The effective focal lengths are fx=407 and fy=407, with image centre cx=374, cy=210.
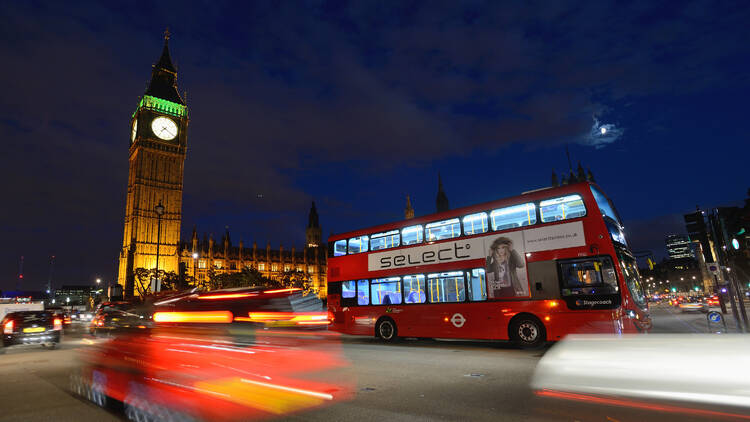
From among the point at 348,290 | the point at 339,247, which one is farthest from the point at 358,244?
the point at 348,290

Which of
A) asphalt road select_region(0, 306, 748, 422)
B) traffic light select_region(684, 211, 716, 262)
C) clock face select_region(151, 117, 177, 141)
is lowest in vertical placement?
asphalt road select_region(0, 306, 748, 422)

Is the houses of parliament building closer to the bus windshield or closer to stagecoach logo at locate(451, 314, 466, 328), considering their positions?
stagecoach logo at locate(451, 314, 466, 328)

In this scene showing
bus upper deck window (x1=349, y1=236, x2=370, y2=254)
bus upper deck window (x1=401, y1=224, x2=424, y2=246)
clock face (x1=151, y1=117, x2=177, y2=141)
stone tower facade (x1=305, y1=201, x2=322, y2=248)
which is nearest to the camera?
bus upper deck window (x1=401, y1=224, x2=424, y2=246)

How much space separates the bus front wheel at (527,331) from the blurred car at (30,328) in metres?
15.9

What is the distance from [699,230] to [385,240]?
1026 cm

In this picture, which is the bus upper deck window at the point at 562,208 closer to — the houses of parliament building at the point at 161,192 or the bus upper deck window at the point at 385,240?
the bus upper deck window at the point at 385,240

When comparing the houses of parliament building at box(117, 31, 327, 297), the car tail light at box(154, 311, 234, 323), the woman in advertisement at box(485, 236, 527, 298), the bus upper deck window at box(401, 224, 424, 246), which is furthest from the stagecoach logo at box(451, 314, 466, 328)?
the houses of parliament building at box(117, 31, 327, 297)

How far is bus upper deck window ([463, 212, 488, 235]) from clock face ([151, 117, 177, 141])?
93405 mm

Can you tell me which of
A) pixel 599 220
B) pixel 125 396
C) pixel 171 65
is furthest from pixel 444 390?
pixel 171 65

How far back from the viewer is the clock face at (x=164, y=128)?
89750mm

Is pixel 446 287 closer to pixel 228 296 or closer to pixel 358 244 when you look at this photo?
pixel 358 244

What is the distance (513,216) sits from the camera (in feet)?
40.4

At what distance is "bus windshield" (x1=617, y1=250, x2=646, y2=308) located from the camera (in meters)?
10.6

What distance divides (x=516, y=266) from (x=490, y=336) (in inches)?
88.1
